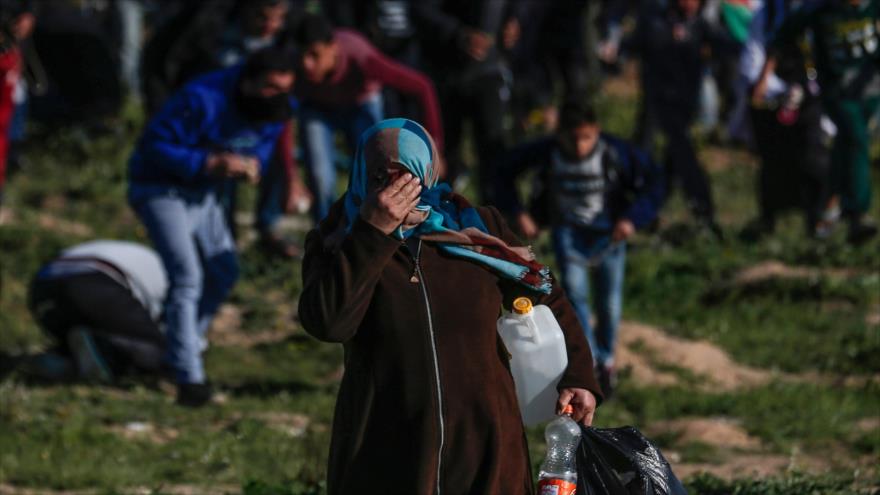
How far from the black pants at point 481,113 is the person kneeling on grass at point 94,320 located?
10.9 feet

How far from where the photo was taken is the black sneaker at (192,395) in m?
9.45

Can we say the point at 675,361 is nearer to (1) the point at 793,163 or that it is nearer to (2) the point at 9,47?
(1) the point at 793,163

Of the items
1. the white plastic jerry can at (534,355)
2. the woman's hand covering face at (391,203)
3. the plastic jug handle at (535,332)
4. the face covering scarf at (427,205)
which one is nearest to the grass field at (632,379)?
the white plastic jerry can at (534,355)

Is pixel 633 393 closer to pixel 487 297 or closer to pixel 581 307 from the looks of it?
pixel 581 307

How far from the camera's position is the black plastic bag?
201 inches

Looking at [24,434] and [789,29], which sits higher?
[789,29]

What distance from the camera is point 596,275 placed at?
32.2 ft

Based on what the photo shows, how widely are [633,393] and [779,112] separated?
12.2ft

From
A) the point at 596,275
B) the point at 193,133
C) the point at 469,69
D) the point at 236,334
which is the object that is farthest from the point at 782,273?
the point at 193,133

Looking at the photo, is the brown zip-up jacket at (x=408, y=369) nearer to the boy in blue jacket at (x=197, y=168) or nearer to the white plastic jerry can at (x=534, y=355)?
the white plastic jerry can at (x=534, y=355)

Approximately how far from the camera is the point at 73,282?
10008 mm

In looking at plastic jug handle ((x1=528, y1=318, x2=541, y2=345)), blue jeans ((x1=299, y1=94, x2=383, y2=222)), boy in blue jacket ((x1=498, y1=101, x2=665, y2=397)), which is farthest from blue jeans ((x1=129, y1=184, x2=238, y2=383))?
plastic jug handle ((x1=528, y1=318, x2=541, y2=345))

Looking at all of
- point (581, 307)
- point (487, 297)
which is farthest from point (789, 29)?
point (487, 297)

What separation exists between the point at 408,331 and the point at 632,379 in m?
5.56
